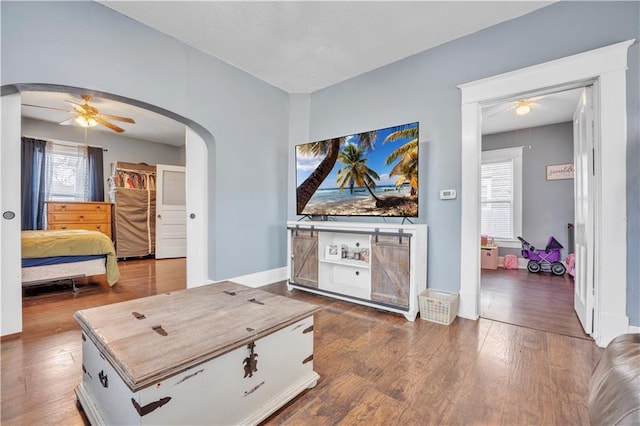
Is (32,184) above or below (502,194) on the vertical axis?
above

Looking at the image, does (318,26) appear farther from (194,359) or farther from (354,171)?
(194,359)

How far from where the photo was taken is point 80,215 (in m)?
5.06

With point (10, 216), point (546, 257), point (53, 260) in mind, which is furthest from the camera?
point (546, 257)

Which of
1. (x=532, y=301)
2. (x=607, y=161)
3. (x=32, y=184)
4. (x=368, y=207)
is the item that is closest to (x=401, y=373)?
(x=368, y=207)

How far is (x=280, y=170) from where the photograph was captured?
154 inches

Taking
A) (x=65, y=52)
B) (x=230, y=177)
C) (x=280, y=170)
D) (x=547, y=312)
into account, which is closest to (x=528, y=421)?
(x=547, y=312)

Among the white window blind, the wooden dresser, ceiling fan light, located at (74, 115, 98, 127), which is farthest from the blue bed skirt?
→ the white window blind

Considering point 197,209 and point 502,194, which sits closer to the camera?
point 197,209

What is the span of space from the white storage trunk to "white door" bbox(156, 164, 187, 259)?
4788 millimetres

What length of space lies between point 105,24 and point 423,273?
3583mm

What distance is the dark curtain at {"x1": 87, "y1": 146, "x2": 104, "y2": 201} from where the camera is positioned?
5.51 meters

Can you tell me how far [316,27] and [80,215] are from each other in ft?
17.3

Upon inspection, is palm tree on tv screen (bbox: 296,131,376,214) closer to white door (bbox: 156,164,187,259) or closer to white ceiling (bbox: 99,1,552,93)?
white ceiling (bbox: 99,1,552,93)

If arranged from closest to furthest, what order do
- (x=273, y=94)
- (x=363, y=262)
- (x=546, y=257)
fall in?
(x=363, y=262)
(x=273, y=94)
(x=546, y=257)
